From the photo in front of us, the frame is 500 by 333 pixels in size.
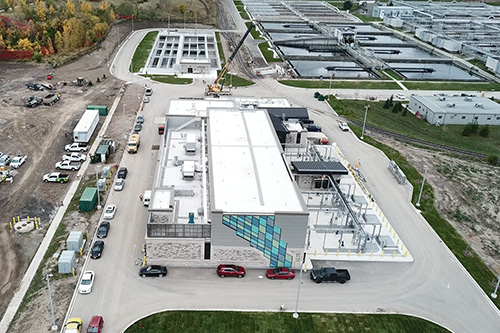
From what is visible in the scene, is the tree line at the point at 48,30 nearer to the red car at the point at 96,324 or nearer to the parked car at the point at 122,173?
the parked car at the point at 122,173

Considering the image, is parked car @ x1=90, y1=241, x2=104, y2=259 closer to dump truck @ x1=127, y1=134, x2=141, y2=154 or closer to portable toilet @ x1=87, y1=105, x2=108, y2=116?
dump truck @ x1=127, y1=134, x2=141, y2=154

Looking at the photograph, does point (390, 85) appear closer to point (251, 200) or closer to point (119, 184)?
point (251, 200)

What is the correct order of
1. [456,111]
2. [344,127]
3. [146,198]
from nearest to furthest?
1. [146,198]
2. [344,127]
3. [456,111]

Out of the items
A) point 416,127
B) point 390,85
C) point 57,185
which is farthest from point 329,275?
point 390,85

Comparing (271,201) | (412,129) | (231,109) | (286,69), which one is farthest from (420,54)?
(271,201)

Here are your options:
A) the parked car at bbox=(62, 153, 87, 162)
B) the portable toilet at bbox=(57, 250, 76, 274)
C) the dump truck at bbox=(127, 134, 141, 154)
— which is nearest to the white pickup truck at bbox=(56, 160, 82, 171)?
the parked car at bbox=(62, 153, 87, 162)

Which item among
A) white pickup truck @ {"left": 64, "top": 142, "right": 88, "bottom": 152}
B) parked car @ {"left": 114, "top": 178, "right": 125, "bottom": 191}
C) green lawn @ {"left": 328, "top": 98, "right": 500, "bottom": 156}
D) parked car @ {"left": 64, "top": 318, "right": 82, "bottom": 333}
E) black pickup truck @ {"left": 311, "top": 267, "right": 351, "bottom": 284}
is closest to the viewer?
parked car @ {"left": 64, "top": 318, "right": 82, "bottom": 333}

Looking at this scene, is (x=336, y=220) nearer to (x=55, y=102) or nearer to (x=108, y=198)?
(x=108, y=198)
